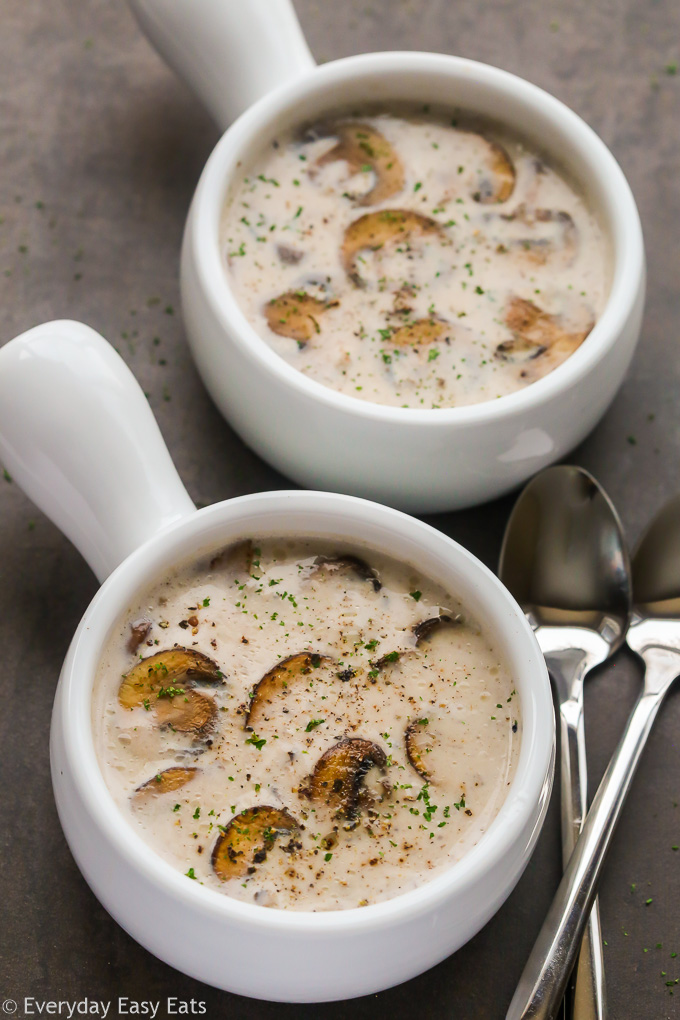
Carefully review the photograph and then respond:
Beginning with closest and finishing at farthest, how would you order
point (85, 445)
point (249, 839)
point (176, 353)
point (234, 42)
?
point (249, 839)
point (85, 445)
point (234, 42)
point (176, 353)

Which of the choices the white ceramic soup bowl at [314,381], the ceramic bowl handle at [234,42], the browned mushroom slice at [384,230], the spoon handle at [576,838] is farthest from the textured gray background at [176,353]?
the browned mushroom slice at [384,230]

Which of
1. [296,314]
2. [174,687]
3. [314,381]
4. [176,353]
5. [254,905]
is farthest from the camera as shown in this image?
[176,353]

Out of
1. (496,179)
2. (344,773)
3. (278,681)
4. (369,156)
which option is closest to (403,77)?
(369,156)

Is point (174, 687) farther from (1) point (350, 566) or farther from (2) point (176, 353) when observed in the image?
(2) point (176, 353)

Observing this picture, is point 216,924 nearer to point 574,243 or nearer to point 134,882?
point 134,882

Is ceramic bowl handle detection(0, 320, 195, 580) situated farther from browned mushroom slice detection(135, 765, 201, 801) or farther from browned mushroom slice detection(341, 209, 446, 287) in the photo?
browned mushroom slice detection(341, 209, 446, 287)

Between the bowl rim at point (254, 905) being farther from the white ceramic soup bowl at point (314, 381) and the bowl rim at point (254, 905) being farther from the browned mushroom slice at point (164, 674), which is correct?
the white ceramic soup bowl at point (314, 381)

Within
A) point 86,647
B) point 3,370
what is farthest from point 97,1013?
point 3,370
